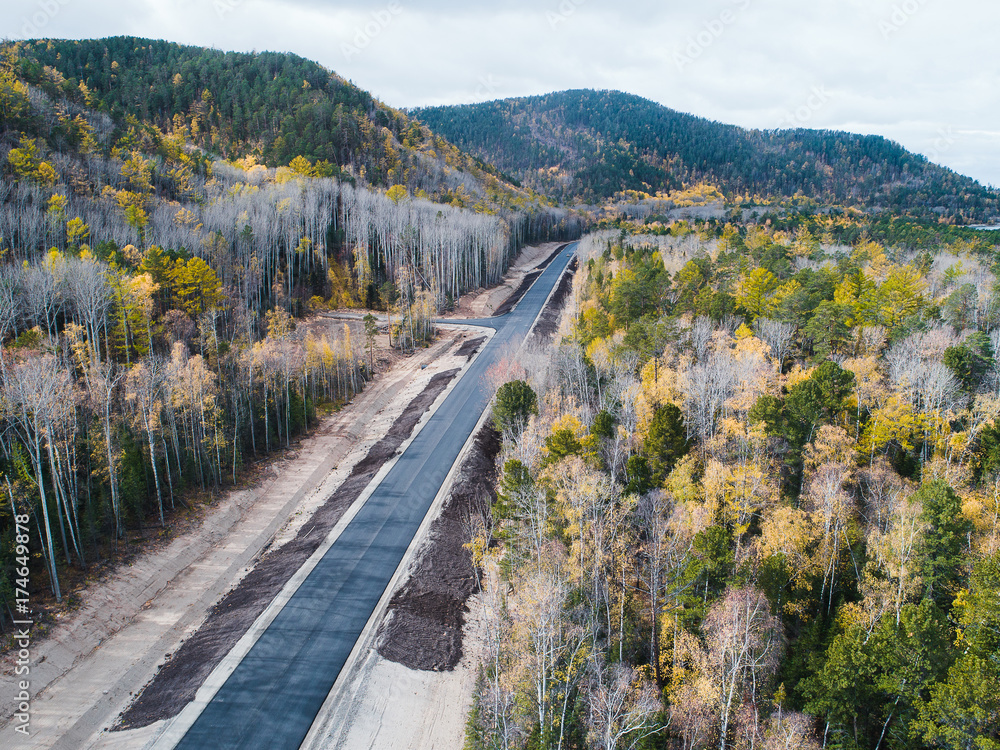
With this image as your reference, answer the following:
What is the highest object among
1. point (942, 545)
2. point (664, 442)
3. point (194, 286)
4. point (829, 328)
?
point (194, 286)

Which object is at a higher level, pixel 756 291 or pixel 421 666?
pixel 756 291

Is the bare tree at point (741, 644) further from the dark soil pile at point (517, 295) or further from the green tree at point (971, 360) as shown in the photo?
the dark soil pile at point (517, 295)

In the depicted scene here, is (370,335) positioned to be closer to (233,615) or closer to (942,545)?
(233,615)

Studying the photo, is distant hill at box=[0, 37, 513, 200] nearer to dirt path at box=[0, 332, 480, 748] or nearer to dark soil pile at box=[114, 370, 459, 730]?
dirt path at box=[0, 332, 480, 748]

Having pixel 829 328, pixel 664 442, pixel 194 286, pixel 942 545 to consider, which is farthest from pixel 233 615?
pixel 829 328

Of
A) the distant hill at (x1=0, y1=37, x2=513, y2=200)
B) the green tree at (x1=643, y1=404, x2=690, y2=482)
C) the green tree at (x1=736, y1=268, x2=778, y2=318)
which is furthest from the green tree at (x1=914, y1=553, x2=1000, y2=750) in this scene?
the distant hill at (x1=0, y1=37, x2=513, y2=200)

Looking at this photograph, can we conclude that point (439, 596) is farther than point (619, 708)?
Yes

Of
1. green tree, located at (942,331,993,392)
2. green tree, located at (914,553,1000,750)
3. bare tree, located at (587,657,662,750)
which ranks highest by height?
green tree, located at (942,331,993,392)
